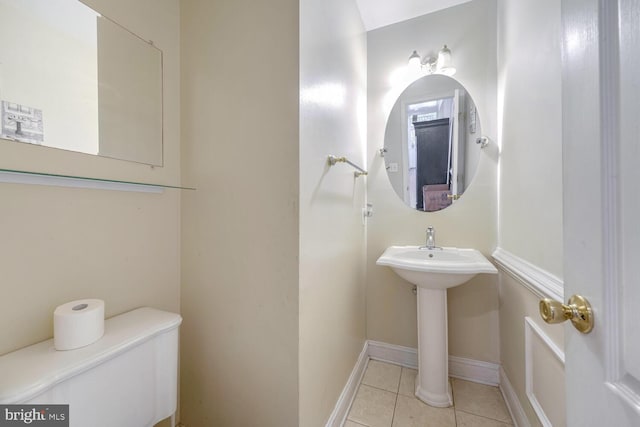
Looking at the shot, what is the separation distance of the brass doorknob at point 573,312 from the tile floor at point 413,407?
3.79ft

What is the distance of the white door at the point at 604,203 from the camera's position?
1.09 ft

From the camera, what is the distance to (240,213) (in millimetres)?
958

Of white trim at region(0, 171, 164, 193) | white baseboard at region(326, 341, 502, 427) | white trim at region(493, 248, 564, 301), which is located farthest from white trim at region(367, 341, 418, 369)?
white trim at region(0, 171, 164, 193)

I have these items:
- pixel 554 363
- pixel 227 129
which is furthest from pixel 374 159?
pixel 554 363

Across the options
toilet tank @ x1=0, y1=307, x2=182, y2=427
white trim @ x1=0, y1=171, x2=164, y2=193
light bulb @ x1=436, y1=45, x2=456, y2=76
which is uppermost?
light bulb @ x1=436, y1=45, x2=456, y2=76

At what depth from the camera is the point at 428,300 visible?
1.37m

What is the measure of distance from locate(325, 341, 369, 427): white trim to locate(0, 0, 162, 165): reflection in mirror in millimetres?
1415

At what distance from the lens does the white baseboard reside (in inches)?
48.6

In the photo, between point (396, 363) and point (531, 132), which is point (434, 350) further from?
point (531, 132)

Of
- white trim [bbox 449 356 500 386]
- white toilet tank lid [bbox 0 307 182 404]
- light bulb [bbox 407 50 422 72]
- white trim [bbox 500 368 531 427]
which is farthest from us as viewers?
light bulb [bbox 407 50 422 72]

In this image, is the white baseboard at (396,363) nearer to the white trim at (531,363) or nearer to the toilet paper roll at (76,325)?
the white trim at (531,363)

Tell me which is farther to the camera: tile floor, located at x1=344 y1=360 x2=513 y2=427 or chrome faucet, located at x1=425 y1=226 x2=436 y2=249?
chrome faucet, located at x1=425 y1=226 x2=436 y2=249

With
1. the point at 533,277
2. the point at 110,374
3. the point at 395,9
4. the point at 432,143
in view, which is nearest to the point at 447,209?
the point at 432,143

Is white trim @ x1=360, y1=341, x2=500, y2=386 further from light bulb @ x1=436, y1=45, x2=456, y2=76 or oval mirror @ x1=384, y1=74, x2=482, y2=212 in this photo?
light bulb @ x1=436, y1=45, x2=456, y2=76
